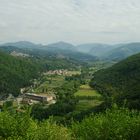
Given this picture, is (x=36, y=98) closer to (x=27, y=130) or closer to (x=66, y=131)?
(x=66, y=131)

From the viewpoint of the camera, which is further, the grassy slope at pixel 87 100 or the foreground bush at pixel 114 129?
the grassy slope at pixel 87 100

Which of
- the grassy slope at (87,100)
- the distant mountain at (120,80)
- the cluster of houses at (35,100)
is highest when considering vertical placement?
the distant mountain at (120,80)

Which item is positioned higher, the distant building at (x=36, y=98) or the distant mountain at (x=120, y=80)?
the distant mountain at (x=120, y=80)

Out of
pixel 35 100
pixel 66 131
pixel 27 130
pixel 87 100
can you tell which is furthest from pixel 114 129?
pixel 35 100

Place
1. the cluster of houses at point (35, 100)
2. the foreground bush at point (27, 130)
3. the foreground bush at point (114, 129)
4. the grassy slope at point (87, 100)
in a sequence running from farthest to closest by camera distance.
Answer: the cluster of houses at point (35, 100) < the grassy slope at point (87, 100) < the foreground bush at point (114, 129) < the foreground bush at point (27, 130)

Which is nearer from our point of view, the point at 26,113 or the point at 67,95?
the point at 26,113

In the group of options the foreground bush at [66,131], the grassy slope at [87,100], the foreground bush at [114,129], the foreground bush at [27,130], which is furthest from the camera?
the grassy slope at [87,100]

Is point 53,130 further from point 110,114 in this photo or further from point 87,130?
point 110,114

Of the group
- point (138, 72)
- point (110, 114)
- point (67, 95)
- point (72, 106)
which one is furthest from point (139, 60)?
point (110, 114)

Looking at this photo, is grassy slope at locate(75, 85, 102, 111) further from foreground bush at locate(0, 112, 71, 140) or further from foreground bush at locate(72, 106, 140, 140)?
foreground bush at locate(0, 112, 71, 140)

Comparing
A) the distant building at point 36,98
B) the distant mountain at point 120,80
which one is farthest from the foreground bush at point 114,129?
the distant building at point 36,98

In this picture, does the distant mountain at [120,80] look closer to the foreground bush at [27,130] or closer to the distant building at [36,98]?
the distant building at [36,98]
